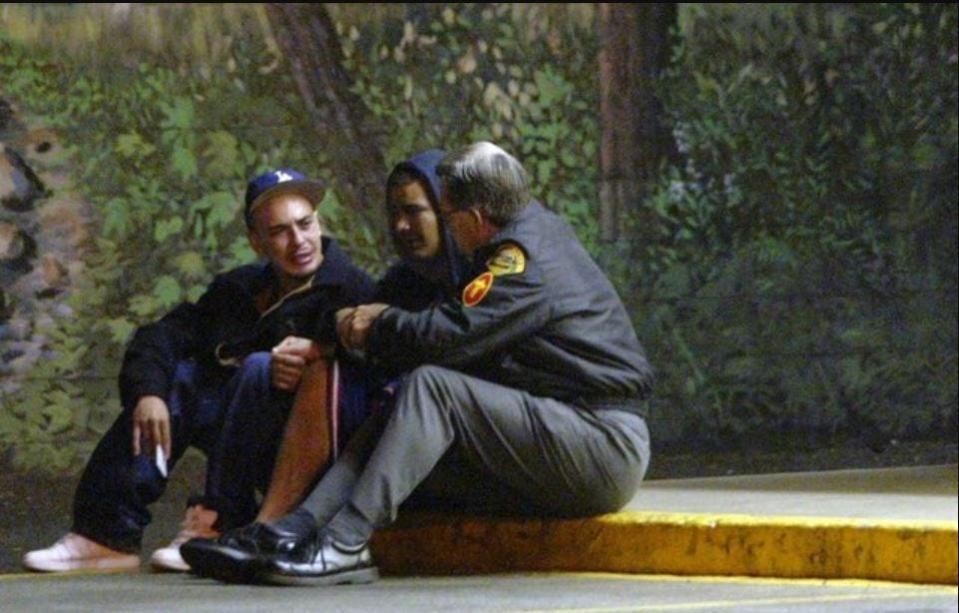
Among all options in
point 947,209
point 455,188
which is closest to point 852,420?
point 947,209

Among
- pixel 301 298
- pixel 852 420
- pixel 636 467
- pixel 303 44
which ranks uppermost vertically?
pixel 303 44

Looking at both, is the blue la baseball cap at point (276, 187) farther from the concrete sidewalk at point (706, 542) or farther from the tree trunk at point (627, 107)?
the tree trunk at point (627, 107)

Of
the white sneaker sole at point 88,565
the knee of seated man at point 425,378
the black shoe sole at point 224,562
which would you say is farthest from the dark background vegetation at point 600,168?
the knee of seated man at point 425,378

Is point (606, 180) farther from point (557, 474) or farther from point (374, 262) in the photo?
point (557, 474)

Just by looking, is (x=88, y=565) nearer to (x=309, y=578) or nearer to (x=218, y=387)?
(x=218, y=387)

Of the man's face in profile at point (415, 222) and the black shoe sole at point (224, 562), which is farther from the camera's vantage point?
the man's face in profile at point (415, 222)

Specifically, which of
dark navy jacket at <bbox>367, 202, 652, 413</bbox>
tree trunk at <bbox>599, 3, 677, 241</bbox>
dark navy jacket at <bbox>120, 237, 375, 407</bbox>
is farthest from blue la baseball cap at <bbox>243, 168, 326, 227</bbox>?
tree trunk at <bbox>599, 3, 677, 241</bbox>

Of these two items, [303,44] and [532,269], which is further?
[303,44]

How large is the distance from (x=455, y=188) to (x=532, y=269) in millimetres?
308

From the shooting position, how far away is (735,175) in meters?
10.5

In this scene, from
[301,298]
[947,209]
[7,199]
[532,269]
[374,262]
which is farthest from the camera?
[947,209]

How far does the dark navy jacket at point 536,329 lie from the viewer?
21.2 ft

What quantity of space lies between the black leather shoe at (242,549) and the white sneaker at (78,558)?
63 cm

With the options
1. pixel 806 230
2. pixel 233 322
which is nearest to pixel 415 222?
pixel 233 322
